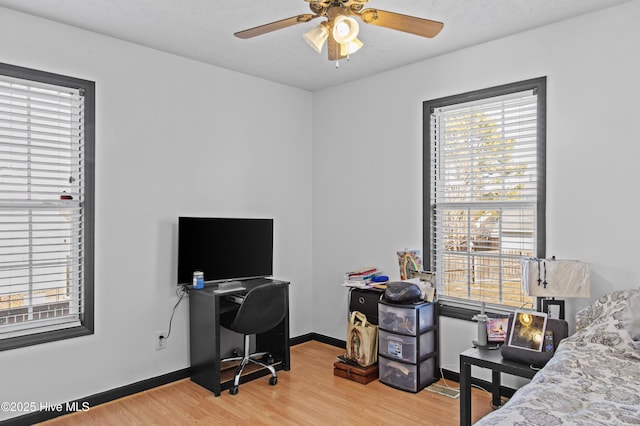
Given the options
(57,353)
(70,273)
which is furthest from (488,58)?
(57,353)

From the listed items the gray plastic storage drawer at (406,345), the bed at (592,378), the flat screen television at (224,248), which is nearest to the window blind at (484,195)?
the gray plastic storage drawer at (406,345)

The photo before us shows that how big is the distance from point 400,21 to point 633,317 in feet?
6.49

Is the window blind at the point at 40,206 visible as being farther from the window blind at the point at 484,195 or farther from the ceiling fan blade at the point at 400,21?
the window blind at the point at 484,195

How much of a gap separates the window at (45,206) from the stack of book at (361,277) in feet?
6.93

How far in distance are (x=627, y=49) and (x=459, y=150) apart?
4.25 feet

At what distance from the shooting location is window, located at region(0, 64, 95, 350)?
2.92 metres

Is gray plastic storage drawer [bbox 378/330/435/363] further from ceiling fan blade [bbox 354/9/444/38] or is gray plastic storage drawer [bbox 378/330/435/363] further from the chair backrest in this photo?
ceiling fan blade [bbox 354/9/444/38]

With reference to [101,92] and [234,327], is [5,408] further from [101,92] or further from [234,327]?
[101,92]

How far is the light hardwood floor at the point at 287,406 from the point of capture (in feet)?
9.87

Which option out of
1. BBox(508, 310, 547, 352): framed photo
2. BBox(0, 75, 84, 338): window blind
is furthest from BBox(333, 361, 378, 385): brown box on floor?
BBox(0, 75, 84, 338): window blind

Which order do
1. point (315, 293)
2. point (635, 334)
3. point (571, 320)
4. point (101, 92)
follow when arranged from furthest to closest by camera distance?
1. point (315, 293)
2. point (101, 92)
3. point (571, 320)
4. point (635, 334)

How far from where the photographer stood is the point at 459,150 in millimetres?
3707

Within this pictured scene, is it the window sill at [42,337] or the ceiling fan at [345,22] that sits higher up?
the ceiling fan at [345,22]

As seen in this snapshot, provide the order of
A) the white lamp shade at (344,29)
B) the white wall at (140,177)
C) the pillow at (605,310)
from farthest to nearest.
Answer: the white wall at (140,177) < the pillow at (605,310) < the white lamp shade at (344,29)
